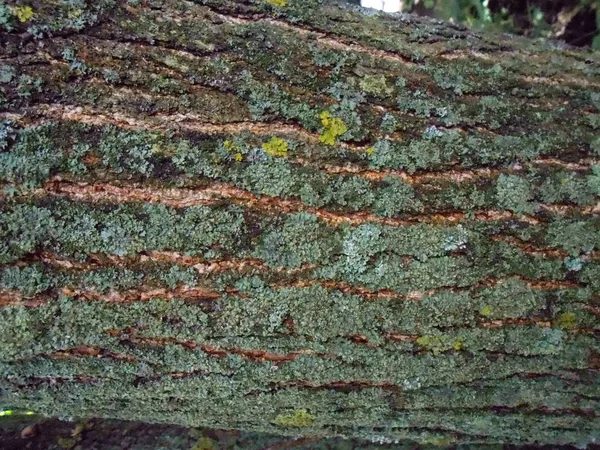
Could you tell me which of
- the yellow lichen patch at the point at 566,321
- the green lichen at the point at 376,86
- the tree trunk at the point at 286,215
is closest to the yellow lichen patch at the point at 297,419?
the tree trunk at the point at 286,215

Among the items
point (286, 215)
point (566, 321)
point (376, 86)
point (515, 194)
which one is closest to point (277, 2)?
point (376, 86)

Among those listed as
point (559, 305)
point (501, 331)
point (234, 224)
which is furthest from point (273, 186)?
point (559, 305)

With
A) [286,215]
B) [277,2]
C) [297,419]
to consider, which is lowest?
[297,419]

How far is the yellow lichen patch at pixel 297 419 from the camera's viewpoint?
1643 mm

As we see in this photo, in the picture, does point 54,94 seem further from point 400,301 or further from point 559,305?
point 559,305

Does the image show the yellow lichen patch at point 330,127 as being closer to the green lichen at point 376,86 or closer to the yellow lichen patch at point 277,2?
the green lichen at point 376,86

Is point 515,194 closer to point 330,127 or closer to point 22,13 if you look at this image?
point 330,127

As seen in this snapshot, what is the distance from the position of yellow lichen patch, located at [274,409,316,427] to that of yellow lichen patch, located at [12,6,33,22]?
1238 millimetres

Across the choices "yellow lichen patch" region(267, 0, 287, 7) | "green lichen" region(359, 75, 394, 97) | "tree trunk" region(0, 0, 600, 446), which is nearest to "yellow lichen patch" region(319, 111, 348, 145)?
"tree trunk" region(0, 0, 600, 446)

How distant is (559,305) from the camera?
1.51m

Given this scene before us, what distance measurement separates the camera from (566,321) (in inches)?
60.3

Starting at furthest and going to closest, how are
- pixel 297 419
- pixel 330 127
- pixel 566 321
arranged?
1. pixel 297 419
2. pixel 566 321
3. pixel 330 127

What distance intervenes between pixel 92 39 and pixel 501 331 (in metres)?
1.28

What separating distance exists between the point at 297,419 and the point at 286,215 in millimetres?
682
